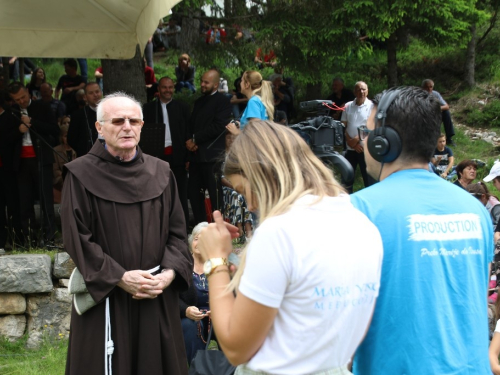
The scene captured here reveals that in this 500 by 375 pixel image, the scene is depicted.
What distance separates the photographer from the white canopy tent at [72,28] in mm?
6250

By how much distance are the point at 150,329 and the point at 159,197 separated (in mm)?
753

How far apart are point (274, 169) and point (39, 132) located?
19.6ft

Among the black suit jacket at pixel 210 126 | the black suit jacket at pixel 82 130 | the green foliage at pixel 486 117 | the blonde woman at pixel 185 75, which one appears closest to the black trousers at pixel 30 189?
the black suit jacket at pixel 82 130

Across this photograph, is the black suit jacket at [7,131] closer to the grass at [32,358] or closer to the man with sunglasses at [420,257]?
the grass at [32,358]

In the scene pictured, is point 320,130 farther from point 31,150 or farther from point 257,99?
point 31,150

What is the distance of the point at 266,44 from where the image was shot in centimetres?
884

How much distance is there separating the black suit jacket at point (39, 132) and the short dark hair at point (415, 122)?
5.83 m

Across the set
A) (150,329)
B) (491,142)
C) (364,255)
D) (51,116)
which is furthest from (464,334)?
(491,142)

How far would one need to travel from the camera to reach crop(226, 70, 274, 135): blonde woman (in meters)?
6.71

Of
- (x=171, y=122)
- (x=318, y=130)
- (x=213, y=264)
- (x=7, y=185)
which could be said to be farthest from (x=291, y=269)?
(x=7, y=185)

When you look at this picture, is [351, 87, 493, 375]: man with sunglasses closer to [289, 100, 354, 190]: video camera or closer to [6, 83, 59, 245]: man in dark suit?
[289, 100, 354, 190]: video camera

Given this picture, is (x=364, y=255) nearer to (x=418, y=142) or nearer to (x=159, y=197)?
(x=418, y=142)

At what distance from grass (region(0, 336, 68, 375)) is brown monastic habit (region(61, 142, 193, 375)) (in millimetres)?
1828

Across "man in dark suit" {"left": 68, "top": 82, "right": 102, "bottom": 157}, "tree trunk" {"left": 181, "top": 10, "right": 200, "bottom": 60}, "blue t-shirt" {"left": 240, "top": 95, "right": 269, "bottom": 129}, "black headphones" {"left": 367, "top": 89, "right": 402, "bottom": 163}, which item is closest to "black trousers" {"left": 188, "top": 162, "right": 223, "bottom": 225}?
"man in dark suit" {"left": 68, "top": 82, "right": 102, "bottom": 157}
